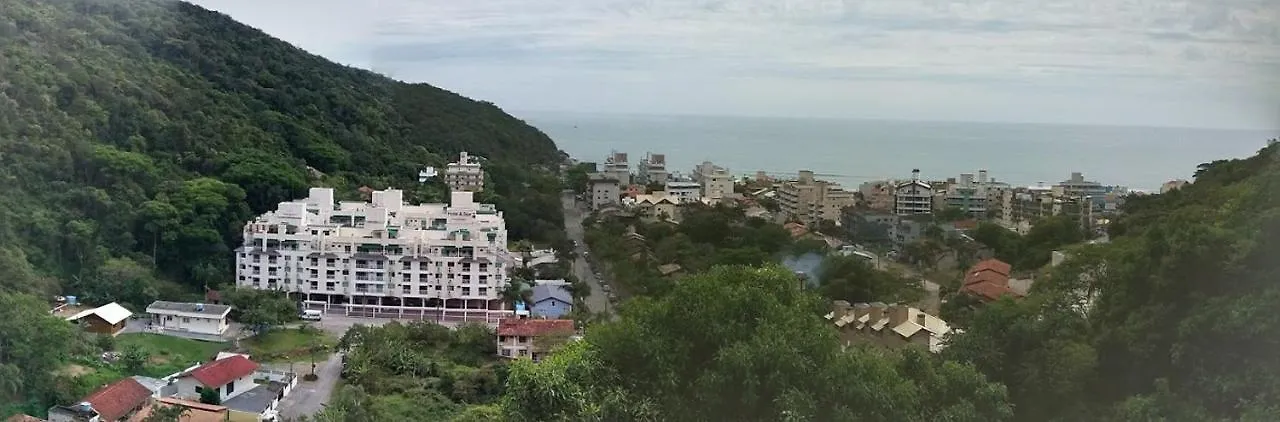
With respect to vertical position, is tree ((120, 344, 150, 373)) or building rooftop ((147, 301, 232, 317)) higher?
building rooftop ((147, 301, 232, 317))

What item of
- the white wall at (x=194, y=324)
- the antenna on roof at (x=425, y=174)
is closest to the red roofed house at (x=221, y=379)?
the white wall at (x=194, y=324)

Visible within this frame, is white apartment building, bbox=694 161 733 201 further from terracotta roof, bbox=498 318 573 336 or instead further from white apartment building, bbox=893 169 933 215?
terracotta roof, bbox=498 318 573 336

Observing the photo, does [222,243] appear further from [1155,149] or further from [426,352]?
[1155,149]

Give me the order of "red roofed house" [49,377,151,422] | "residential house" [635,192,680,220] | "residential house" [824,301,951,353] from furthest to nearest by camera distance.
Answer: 1. "residential house" [635,192,680,220]
2. "residential house" [824,301,951,353]
3. "red roofed house" [49,377,151,422]

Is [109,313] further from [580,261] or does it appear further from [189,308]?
[580,261]

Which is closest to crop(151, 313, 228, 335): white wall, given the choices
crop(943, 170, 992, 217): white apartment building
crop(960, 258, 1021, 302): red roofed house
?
crop(960, 258, 1021, 302): red roofed house

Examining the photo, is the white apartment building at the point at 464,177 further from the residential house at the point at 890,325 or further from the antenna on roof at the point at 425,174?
the residential house at the point at 890,325
